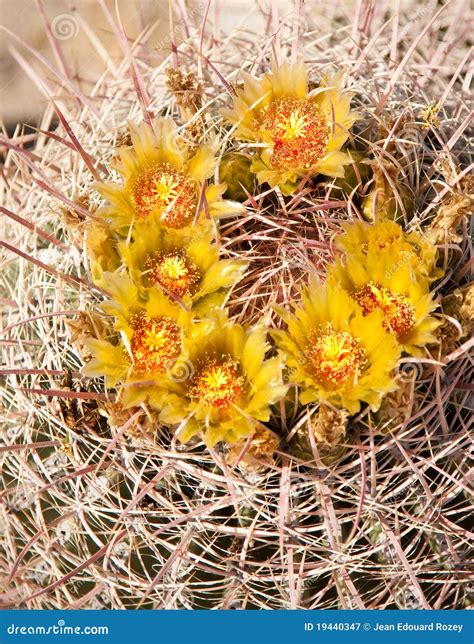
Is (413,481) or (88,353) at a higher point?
(88,353)

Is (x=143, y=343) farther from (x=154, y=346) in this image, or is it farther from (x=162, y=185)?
(x=162, y=185)

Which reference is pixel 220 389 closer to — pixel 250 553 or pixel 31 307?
pixel 250 553

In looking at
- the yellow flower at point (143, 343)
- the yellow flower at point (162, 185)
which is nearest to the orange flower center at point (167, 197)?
the yellow flower at point (162, 185)

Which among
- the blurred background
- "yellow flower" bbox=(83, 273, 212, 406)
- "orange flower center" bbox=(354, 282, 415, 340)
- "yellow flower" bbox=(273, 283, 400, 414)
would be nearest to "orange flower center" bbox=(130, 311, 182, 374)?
"yellow flower" bbox=(83, 273, 212, 406)

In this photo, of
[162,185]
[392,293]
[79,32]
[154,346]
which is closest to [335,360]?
[392,293]
